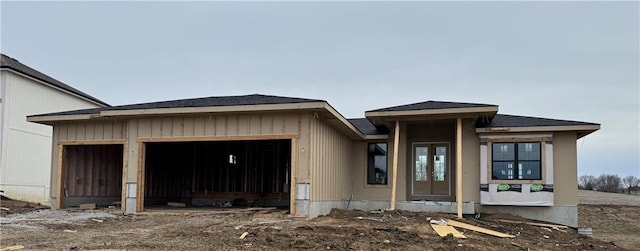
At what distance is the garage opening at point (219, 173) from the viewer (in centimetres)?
1934

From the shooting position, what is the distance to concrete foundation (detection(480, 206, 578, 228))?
15586 millimetres

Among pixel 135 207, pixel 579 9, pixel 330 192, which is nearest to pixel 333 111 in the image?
pixel 330 192

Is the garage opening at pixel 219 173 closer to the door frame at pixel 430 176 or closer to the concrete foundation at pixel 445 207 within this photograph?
the door frame at pixel 430 176

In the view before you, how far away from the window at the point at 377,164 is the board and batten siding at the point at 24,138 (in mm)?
13498

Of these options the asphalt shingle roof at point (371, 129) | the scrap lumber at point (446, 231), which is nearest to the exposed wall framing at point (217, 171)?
the asphalt shingle roof at point (371, 129)

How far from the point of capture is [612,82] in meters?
21.3

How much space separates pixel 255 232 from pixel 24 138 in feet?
56.3

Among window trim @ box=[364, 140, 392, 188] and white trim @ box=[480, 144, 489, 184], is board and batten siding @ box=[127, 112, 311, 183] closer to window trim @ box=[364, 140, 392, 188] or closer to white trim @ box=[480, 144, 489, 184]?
window trim @ box=[364, 140, 392, 188]

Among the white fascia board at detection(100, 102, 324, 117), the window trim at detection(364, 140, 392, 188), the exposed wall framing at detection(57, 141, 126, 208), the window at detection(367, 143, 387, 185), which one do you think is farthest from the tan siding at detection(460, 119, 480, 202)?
the exposed wall framing at detection(57, 141, 126, 208)

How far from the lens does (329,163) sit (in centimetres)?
1499

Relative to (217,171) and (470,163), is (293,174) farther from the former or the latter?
(217,171)

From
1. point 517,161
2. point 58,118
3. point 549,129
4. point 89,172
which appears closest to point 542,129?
point 549,129

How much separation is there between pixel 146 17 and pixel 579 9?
15.0 metres

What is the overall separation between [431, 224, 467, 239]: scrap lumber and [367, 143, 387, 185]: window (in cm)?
551
